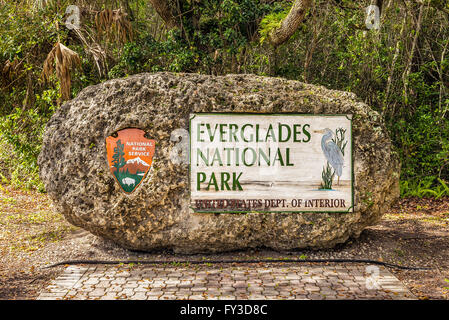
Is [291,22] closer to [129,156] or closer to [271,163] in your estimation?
[271,163]

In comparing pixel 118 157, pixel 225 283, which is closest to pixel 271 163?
pixel 225 283

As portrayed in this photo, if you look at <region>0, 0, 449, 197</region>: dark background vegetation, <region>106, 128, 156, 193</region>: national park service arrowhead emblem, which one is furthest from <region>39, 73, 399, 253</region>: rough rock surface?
<region>0, 0, 449, 197</region>: dark background vegetation

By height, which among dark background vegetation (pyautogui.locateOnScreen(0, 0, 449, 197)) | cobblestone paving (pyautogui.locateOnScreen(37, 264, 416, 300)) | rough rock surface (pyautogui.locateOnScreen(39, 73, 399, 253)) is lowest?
cobblestone paving (pyautogui.locateOnScreen(37, 264, 416, 300))

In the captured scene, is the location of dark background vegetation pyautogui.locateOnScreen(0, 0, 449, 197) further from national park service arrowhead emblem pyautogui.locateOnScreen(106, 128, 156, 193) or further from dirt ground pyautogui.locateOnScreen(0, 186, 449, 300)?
national park service arrowhead emblem pyautogui.locateOnScreen(106, 128, 156, 193)

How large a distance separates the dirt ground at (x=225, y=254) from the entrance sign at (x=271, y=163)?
65 cm

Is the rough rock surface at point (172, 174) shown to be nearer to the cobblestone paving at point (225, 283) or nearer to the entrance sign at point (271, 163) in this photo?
the entrance sign at point (271, 163)

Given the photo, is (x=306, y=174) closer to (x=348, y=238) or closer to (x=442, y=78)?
(x=348, y=238)

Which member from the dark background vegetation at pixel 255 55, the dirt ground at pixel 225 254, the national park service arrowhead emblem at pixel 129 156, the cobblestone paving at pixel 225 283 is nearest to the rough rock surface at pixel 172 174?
the national park service arrowhead emblem at pixel 129 156

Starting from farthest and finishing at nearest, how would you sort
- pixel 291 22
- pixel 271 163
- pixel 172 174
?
pixel 291 22, pixel 271 163, pixel 172 174

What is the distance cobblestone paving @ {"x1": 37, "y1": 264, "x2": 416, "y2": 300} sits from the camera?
417 centimetres

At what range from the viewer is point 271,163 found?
211 inches

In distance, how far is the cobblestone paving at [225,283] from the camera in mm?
4168

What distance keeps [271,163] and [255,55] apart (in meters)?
5.07

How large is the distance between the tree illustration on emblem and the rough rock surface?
0.13 m
